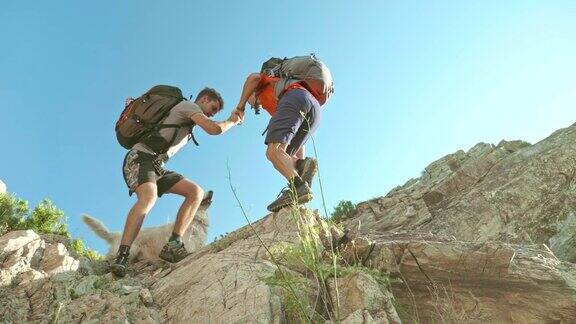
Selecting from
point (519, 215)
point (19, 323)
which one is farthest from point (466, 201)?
point (19, 323)

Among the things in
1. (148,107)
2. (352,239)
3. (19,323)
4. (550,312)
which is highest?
(148,107)

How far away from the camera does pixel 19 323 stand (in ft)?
14.8

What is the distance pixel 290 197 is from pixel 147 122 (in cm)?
294

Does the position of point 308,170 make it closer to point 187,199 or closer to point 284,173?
point 284,173

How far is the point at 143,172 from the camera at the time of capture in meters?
6.68

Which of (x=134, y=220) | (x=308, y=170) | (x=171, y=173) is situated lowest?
(x=308, y=170)

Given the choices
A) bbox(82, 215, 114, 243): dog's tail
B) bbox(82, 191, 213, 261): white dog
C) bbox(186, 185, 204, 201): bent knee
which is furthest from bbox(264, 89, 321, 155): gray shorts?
bbox(82, 215, 114, 243): dog's tail

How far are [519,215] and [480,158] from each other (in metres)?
5.27

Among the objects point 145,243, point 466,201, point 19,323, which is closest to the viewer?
point 19,323

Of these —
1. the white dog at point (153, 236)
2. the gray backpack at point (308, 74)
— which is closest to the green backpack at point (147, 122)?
the gray backpack at point (308, 74)

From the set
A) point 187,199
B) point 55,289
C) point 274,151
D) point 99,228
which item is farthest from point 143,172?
point 99,228

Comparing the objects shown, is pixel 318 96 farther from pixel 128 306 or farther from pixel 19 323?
pixel 19 323

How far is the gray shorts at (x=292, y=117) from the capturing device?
5.70 metres

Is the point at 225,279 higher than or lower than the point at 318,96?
lower
